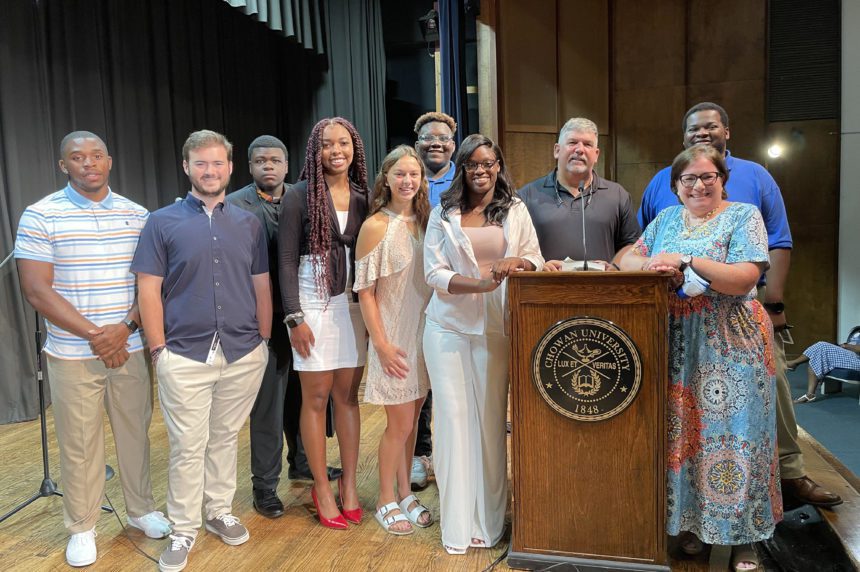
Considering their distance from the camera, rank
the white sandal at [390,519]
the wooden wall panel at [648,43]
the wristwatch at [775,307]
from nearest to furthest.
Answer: the white sandal at [390,519] → the wristwatch at [775,307] → the wooden wall panel at [648,43]

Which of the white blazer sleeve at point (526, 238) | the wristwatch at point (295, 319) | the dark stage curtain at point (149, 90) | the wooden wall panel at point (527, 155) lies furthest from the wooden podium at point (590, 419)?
the wooden wall panel at point (527, 155)

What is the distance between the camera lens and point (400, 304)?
2504mm

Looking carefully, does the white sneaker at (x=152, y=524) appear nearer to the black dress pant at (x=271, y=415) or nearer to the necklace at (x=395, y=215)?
the black dress pant at (x=271, y=415)

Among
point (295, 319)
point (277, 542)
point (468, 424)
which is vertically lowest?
point (277, 542)

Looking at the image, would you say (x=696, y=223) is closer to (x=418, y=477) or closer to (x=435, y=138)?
(x=435, y=138)

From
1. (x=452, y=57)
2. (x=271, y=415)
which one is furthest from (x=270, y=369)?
(x=452, y=57)

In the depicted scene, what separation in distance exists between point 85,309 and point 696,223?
205 centimetres

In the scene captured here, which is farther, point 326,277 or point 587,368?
point 326,277

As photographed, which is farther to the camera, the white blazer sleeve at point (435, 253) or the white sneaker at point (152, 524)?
the white sneaker at point (152, 524)

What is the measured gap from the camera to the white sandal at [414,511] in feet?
8.58

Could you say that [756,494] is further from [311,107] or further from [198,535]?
[311,107]

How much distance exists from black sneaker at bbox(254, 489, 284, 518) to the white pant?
78 centimetres

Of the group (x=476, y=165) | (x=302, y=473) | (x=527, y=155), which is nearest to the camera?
(x=476, y=165)

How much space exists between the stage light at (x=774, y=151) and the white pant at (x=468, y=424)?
5.28 m
